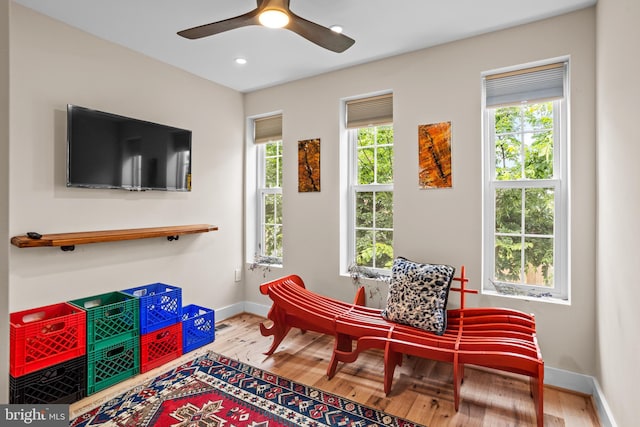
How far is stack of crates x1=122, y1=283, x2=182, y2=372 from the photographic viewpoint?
8.68 feet

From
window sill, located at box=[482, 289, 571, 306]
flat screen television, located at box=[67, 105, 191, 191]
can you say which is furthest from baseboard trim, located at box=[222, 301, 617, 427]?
flat screen television, located at box=[67, 105, 191, 191]

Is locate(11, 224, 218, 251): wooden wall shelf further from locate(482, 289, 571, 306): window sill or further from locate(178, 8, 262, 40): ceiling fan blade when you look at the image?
locate(482, 289, 571, 306): window sill

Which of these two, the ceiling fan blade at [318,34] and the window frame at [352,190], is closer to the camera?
the ceiling fan blade at [318,34]

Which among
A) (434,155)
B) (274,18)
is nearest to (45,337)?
(274,18)

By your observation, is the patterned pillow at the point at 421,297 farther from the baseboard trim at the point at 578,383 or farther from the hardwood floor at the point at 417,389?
the baseboard trim at the point at 578,383

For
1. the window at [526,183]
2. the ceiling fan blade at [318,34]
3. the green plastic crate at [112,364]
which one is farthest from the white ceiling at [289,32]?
the green plastic crate at [112,364]

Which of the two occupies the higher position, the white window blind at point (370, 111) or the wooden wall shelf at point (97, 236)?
the white window blind at point (370, 111)

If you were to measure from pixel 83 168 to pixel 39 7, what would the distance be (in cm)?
111

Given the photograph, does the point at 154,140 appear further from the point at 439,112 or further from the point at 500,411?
the point at 500,411

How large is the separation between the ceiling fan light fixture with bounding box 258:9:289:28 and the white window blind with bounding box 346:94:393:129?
1477 mm

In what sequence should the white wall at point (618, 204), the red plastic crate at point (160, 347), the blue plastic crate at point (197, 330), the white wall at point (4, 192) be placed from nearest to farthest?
the white wall at point (4, 192), the white wall at point (618, 204), the red plastic crate at point (160, 347), the blue plastic crate at point (197, 330)

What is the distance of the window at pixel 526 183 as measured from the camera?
248 centimetres

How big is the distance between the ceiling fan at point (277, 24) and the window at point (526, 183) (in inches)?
56.7

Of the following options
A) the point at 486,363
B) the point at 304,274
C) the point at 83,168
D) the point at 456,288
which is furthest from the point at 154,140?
the point at 486,363
